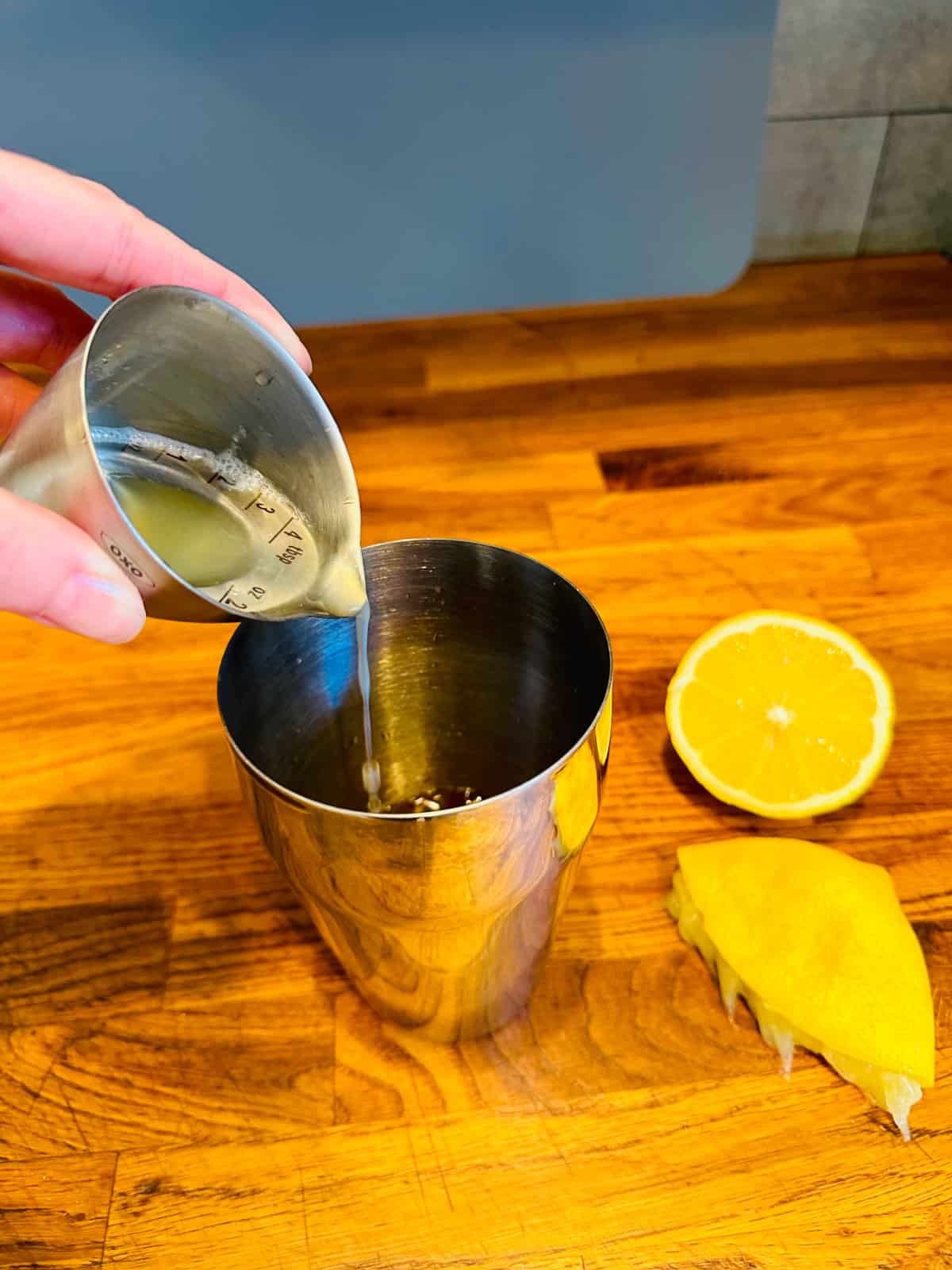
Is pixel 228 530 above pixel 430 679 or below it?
above

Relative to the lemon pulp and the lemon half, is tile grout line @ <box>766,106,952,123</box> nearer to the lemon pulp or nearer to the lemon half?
the lemon half

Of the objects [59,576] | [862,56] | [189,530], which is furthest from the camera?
[862,56]

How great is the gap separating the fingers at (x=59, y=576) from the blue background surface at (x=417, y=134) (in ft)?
2.12

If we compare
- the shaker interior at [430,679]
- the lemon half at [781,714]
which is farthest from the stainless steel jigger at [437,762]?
the lemon half at [781,714]

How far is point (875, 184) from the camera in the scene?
3.79ft

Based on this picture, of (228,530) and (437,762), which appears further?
(437,762)

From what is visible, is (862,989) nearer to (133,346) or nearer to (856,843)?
(856,843)

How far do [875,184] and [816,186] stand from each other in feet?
0.23

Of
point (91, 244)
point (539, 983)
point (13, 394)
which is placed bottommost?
point (539, 983)

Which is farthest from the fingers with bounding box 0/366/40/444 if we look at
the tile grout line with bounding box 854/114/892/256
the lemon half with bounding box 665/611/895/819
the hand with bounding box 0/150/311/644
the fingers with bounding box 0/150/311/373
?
the tile grout line with bounding box 854/114/892/256

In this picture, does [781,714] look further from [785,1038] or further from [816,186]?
[816,186]

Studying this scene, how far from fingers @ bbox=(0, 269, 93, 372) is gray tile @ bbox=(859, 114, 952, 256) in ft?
3.05

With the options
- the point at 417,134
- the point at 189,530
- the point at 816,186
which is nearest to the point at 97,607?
the point at 189,530

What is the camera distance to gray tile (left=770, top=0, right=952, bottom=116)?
1.04m
